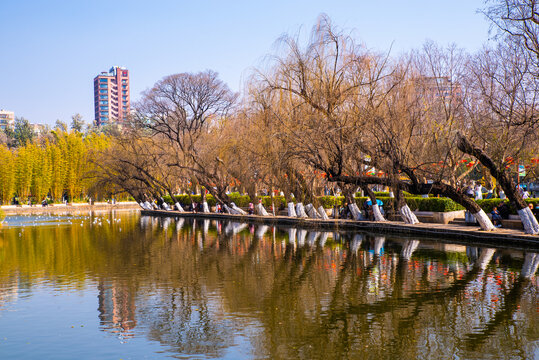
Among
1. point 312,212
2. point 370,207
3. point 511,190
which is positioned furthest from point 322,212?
point 511,190

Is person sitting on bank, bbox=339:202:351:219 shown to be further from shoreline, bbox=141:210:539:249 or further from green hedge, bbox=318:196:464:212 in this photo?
shoreline, bbox=141:210:539:249

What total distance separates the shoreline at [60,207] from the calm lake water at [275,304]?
136ft

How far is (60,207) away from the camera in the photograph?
66.3 m

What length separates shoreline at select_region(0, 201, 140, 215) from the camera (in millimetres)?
59731

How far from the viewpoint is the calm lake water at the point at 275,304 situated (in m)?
9.21

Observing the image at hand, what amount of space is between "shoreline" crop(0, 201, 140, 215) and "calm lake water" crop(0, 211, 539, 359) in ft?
136

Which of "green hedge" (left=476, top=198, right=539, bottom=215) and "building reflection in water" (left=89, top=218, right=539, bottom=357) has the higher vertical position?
"green hedge" (left=476, top=198, right=539, bottom=215)

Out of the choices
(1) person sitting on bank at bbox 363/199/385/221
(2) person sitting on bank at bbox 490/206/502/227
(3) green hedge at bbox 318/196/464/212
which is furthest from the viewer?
(1) person sitting on bank at bbox 363/199/385/221

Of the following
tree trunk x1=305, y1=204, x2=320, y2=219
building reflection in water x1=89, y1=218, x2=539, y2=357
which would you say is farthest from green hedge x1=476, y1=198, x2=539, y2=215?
tree trunk x1=305, y1=204, x2=320, y2=219

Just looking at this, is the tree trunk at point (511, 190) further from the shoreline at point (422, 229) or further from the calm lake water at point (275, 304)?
the calm lake water at point (275, 304)

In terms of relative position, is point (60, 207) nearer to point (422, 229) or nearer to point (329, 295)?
point (422, 229)

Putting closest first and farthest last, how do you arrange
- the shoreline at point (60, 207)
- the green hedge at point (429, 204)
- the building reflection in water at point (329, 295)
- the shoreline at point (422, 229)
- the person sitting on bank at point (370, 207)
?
1. the building reflection in water at point (329, 295)
2. the shoreline at point (422, 229)
3. the green hedge at point (429, 204)
4. the person sitting on bank at point (370, 207)
5. the shoreline at point (60, 207)

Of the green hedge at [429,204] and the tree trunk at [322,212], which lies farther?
the tree trunk at [322,212]

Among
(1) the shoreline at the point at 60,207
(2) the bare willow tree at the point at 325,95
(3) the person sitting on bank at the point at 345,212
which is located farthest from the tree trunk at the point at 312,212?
(1) the shoreline at the point at 60,207
